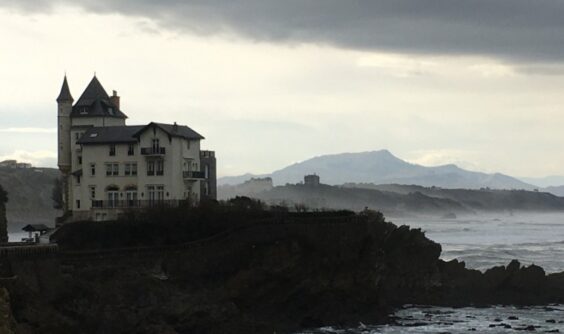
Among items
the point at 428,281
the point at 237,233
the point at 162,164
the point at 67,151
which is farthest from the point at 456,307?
the point at 67,151

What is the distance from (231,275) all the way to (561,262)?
57.8m

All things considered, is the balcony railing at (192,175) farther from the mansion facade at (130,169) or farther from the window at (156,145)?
the window at (156,145)

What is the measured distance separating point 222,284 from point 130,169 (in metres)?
16.1

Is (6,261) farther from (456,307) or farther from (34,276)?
(456,307)

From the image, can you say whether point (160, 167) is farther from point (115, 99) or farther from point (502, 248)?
point (502, 248)

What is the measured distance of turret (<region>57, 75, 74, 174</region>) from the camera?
76000mm

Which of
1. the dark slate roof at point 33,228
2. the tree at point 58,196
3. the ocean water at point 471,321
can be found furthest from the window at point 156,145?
the ocean water at point 471,321

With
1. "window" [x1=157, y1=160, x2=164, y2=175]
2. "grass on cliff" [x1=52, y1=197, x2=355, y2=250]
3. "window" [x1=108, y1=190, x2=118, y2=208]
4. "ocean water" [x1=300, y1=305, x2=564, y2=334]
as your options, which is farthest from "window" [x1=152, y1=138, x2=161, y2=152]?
"ocean water" [x1=300, y1=305, x2=564, y2=334]

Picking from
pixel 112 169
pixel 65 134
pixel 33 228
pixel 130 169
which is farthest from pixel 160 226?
pixel 65 134

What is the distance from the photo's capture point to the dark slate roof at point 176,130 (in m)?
70.6

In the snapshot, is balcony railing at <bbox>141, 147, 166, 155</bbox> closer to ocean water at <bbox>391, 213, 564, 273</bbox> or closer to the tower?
the tower

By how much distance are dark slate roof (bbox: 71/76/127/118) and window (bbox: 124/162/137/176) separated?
22.2 feet

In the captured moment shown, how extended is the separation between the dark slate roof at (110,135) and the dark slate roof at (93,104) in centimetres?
267

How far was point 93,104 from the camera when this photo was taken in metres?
76.6
